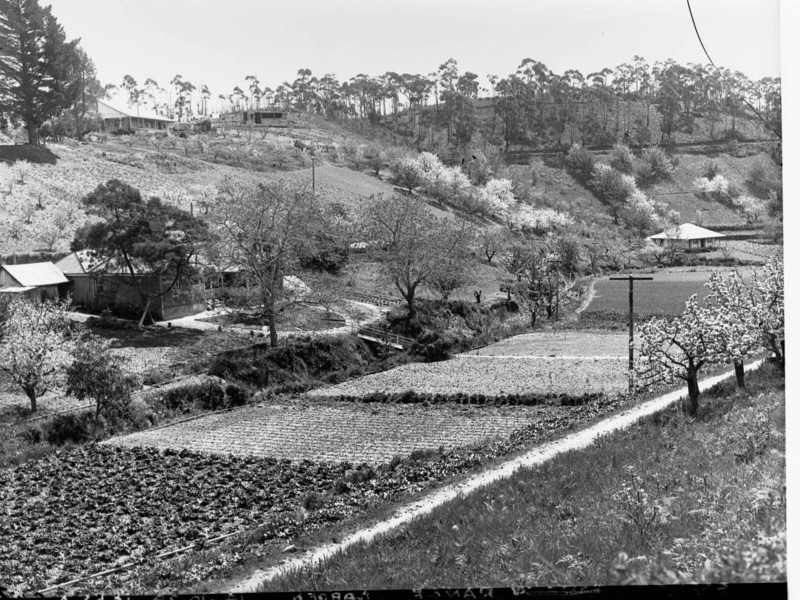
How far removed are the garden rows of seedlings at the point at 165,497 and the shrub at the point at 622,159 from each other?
259cm

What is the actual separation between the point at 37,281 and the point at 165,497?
2488 millimetres

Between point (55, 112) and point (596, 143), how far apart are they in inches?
171

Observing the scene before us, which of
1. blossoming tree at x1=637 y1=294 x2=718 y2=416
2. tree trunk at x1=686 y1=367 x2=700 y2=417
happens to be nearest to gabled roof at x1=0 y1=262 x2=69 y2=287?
blossoming tree at x1=637 y1=294 x2=718 y2=416

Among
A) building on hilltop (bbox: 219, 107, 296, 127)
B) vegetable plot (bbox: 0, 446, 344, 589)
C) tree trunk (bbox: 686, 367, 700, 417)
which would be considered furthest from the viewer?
building on hilltop (bbox: 219, 107, 296, 127)

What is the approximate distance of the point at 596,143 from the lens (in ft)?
20.2

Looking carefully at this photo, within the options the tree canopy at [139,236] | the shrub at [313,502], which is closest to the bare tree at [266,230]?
the tree canopy at [139,236]

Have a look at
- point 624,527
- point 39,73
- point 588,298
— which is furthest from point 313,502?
point 39,73

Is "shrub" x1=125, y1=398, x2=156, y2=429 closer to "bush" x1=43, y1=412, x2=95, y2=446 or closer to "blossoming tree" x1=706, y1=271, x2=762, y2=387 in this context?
"bush" x1=43, y1=412, x2=95, y2=446

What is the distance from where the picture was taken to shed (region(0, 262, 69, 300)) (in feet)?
23.6

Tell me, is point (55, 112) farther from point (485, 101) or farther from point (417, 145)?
point (485, 101)

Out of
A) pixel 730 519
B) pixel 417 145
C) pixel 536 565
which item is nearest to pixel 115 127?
pixel 417 145

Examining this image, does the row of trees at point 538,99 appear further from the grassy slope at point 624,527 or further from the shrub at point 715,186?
the grassy slope at point 624,527

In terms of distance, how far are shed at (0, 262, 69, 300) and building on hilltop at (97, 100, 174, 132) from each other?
4.83 feet

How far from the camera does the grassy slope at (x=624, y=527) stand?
A: 317cm
